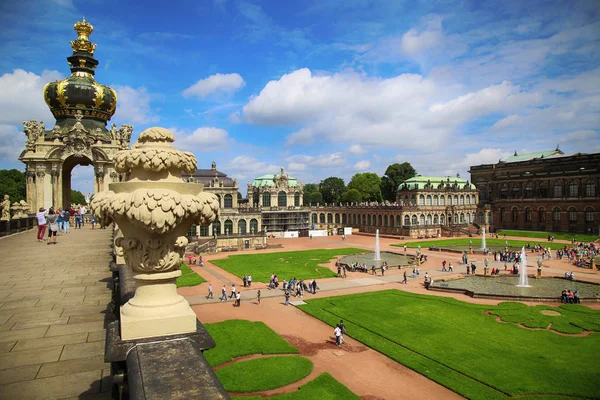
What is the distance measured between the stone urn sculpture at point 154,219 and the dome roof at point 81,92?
36.6 m

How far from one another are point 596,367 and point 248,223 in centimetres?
6581

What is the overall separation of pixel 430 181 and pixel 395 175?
2256 centimetres

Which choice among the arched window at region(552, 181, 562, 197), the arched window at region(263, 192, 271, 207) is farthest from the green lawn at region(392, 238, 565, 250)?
the arched window at region(263, 192, 271, 207)

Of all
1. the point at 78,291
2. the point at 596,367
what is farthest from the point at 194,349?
the point at 596,367

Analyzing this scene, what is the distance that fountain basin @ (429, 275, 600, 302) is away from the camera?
1453 inches

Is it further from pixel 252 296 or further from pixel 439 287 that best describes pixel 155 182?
pixel 439 287

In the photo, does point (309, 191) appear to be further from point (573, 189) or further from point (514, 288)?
point (514, 288)

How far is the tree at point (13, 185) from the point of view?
81.4 metres

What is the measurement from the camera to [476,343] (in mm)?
25141

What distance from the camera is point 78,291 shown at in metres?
11.0

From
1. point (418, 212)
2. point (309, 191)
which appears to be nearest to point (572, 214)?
point (418, 212)

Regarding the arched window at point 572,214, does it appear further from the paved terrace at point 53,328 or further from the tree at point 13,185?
the tree at point 13,185

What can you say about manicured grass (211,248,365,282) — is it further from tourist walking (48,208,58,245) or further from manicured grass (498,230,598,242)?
manicured grass (498,230,598,242)

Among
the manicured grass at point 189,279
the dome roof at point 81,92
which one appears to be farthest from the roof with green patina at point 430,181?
the dome roof at point 81,92
